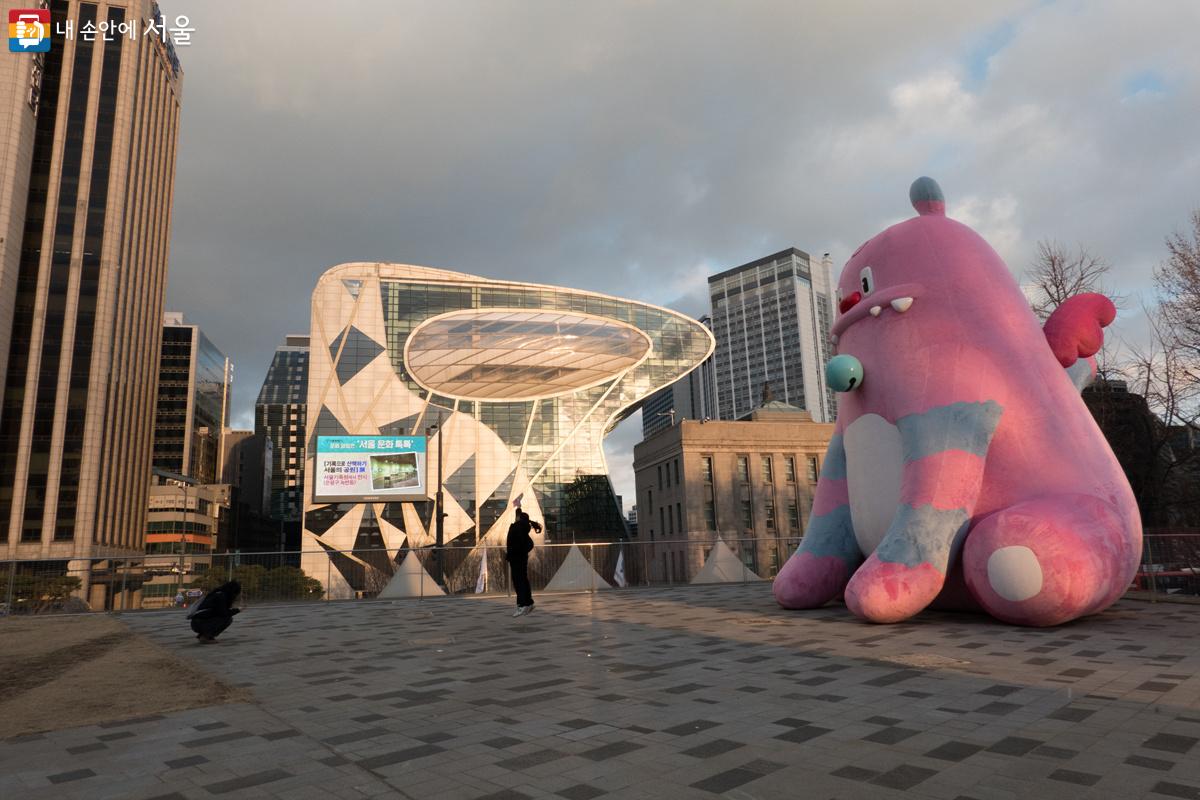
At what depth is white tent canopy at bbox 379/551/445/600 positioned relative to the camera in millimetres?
19188

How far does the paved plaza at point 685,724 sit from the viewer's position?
3646 mm

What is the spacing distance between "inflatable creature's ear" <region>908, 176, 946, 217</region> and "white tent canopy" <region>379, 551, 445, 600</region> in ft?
46.8

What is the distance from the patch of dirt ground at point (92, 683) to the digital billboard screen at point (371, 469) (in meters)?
34.7

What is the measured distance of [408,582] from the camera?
64.4 feet

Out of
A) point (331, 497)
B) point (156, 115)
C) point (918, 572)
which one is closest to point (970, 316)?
point (918, 572)

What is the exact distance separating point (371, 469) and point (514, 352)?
14.8m

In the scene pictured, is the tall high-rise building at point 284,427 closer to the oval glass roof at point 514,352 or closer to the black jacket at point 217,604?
the oval glass roof at point 514,352

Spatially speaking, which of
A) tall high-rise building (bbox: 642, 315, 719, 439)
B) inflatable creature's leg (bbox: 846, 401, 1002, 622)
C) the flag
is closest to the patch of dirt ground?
inflatable creature's leg (bbox: 846, 401, 1002, 622)

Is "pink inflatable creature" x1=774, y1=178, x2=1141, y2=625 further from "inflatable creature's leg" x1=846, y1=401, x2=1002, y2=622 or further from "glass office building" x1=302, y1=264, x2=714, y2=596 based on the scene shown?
"glass office building" x1=302, y1=264, x2=714, y2=596

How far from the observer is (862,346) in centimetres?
1066

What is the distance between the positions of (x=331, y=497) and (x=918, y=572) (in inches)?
1653

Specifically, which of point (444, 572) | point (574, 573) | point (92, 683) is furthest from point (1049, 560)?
point (444, 572)

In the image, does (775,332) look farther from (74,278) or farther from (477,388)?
(74,278)

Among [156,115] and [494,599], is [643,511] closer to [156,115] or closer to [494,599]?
[494,599]
